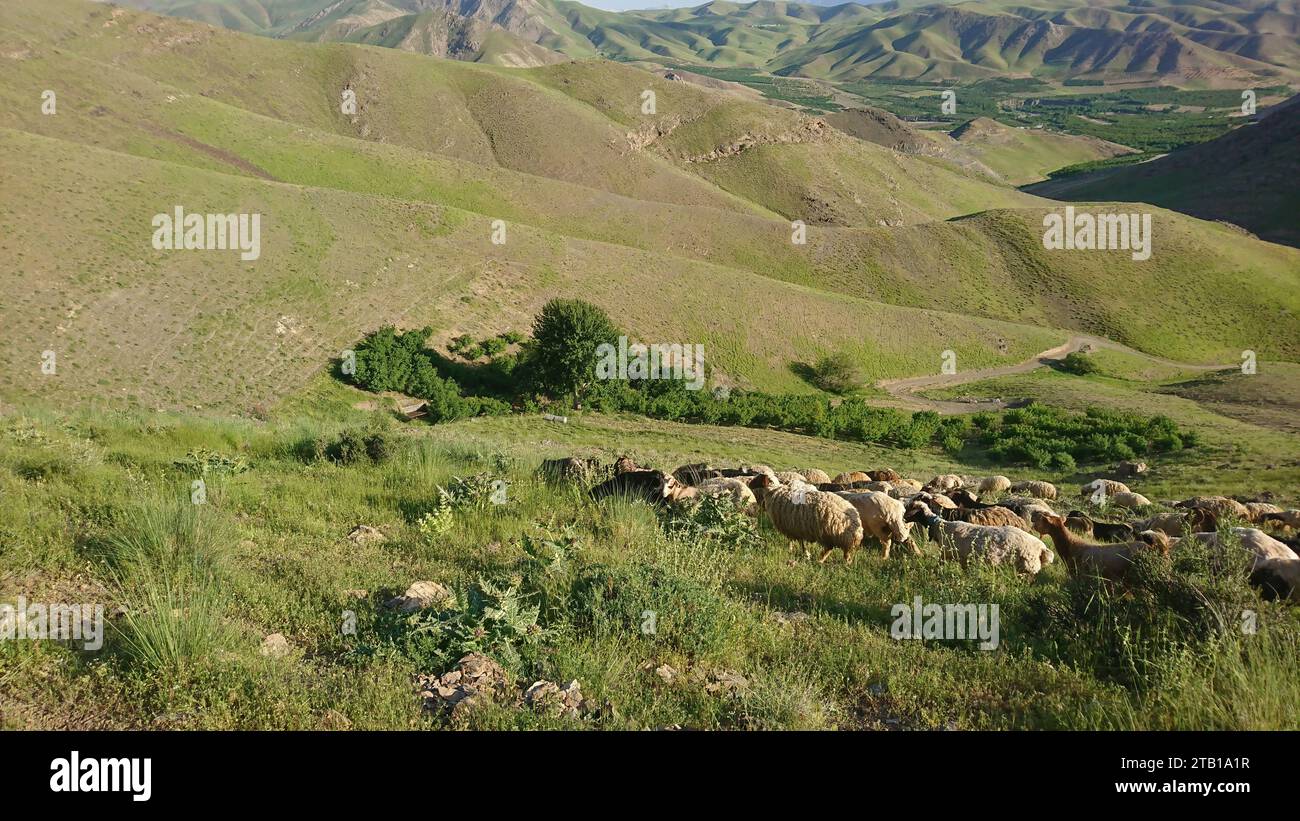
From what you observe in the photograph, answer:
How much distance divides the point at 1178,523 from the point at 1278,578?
6466 mm

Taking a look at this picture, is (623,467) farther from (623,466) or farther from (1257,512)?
(1257,512)

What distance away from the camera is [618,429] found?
39500 mm

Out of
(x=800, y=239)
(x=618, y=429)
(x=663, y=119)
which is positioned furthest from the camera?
(x=663, y=119)

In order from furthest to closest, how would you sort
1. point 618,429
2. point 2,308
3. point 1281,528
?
point 618,429 < point 2,308 < point 1281,528

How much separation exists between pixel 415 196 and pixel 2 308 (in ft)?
174

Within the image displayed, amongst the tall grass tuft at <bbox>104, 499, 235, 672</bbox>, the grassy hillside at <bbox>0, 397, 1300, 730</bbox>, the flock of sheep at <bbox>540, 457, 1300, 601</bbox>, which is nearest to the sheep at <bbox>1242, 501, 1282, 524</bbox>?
the flock of sheep at <bbox>540, 457, 1300, 601</bbox>

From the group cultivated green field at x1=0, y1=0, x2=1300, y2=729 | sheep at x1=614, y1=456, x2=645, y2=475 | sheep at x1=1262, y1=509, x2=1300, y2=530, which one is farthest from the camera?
sheep at x1=1262, y1=509, x2=1300, y2=530

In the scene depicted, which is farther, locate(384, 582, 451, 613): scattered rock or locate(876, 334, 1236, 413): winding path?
locate(876, 334, 1236, 413): winding path

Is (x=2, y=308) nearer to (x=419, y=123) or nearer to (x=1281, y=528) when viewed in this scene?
(x=1281, y=528)

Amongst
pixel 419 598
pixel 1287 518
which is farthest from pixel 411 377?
pixel 1287 518

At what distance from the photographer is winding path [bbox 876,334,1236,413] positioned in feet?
178

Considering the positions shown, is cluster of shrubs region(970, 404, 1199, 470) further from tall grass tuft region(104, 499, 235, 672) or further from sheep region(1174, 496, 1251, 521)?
tall grass tuft region(104, 499, 235, 672)

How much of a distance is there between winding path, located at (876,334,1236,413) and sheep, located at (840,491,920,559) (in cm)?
4745

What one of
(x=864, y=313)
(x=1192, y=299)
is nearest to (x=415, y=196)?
(x=864, y=313)
